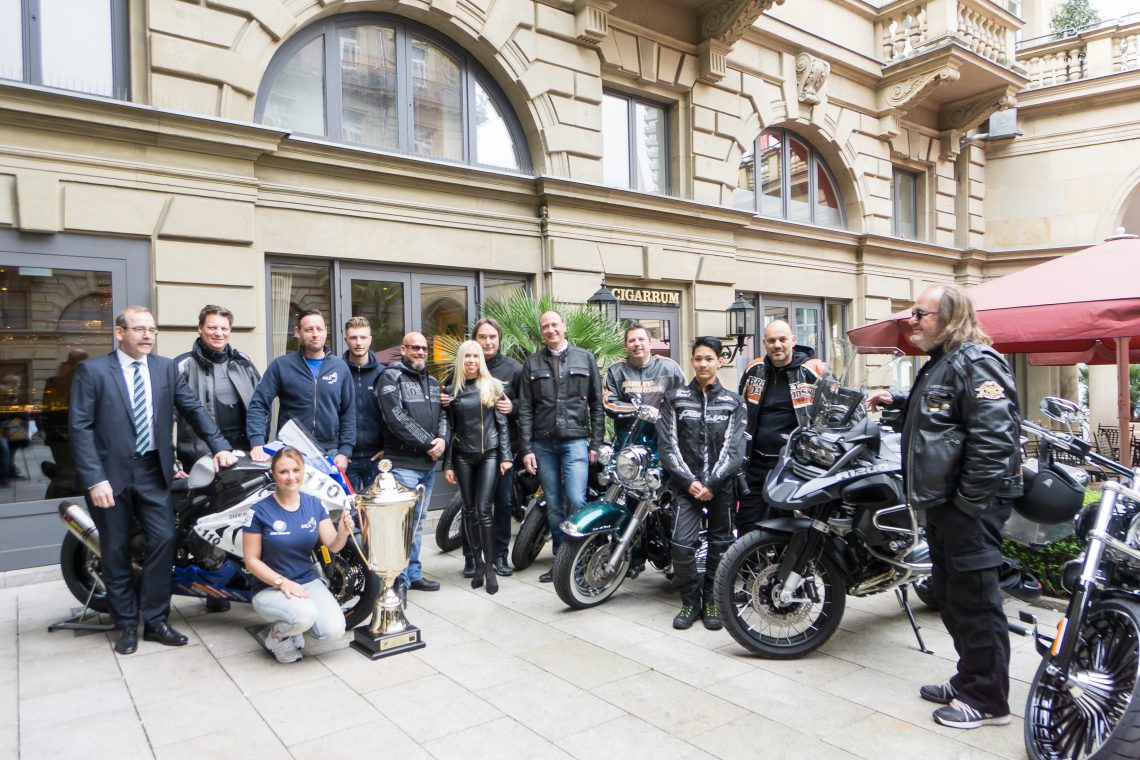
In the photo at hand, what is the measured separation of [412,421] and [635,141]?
286 inches

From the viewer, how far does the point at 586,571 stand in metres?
5.19

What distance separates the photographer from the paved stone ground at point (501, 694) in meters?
3.29

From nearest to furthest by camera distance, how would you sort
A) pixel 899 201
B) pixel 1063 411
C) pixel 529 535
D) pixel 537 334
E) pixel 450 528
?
pixel 1063 411
pixel 529 535
pixel 450 528
pixel 537 334
pixel 899 201

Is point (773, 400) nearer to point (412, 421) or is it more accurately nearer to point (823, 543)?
point (823, 543)

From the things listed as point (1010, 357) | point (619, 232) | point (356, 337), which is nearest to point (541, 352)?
point (356, 337)

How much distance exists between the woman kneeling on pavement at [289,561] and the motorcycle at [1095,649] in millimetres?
3528

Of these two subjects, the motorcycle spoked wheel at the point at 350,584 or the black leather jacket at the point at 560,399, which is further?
the black leather jacket at the point at 560,399

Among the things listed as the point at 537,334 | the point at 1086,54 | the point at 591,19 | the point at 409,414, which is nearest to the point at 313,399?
the point at 409,414

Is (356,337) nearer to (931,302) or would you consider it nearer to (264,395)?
(264,395)

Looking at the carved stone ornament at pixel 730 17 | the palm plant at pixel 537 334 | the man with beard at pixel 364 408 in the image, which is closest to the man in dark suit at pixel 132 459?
the man with beard at pixel 364 408

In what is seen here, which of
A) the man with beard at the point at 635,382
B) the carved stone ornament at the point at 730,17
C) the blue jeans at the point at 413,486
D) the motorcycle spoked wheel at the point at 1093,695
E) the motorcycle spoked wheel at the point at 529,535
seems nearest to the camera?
the motorcycle spoked wheel at the point at 1093,695

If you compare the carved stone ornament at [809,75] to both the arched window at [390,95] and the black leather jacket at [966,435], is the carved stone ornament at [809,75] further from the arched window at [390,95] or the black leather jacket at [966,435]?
the black leather jacket at [966,435]

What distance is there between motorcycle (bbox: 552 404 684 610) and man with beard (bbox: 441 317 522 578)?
993 millimetres

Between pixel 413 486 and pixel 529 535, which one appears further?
pixel 529 535
